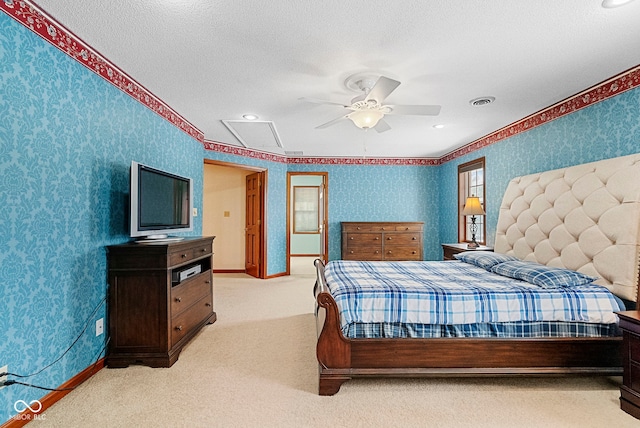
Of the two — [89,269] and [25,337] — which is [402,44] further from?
[25,337]

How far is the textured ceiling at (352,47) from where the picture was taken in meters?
1.87

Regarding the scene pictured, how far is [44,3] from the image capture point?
6.04ft

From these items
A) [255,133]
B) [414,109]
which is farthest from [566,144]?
[255,133]

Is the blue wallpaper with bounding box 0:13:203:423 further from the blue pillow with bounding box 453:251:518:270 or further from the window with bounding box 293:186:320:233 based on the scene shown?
the window with bounding box 293:186:320:233

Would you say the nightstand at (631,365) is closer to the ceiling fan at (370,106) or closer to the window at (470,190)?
the ceiling fan at (370,106)

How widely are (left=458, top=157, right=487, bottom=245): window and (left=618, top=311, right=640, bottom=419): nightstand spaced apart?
2.77 meters

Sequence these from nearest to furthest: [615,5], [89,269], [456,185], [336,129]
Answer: [615,5], [89,269], [336,129], [456,185]

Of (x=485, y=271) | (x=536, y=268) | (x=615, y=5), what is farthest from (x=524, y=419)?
(x=615, y=5)

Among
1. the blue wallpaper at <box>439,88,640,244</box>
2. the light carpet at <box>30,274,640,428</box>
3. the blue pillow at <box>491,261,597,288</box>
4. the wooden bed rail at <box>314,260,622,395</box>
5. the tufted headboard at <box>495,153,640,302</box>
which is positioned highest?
the blue wallpaper at <box>439,88,640,244</box>

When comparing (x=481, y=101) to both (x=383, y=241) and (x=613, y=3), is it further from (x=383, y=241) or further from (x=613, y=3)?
(x=383, y=241)

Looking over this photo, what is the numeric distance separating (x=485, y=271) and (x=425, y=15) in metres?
2.27

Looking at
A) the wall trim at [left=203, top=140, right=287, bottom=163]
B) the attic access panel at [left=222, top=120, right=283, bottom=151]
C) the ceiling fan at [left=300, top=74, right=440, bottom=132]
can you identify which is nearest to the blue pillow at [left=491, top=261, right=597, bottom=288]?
the ceiling fan at [left=300, top=74, right=440, bottom=132]

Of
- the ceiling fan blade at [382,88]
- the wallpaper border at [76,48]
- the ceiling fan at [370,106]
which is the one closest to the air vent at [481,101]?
→ the ceiling fan at [370,106]

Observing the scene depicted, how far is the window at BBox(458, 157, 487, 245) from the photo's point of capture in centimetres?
489
